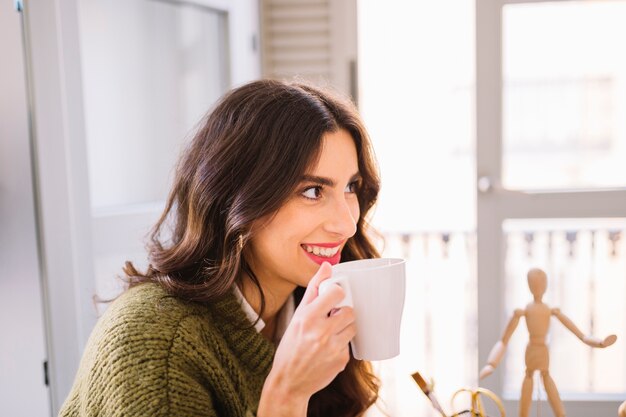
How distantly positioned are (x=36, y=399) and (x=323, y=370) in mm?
926

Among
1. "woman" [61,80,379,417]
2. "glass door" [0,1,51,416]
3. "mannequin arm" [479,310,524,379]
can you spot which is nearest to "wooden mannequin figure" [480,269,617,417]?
"mannequin arm" [479,310,524,379]

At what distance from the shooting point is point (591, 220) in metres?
2.09

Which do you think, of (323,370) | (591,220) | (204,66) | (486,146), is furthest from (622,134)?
(323,370)

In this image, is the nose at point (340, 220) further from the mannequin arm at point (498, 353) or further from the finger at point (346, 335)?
the mannequin arm at point (498, 353)

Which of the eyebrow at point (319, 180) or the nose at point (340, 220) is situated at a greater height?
the eyebrow at point (319, 180)

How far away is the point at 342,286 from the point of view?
31.1 inches

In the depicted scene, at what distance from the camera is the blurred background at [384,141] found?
56.6 inches

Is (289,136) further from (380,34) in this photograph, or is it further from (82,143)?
(380,34)

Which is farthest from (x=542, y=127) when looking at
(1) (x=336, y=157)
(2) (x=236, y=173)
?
(2) (x=236, y=173)

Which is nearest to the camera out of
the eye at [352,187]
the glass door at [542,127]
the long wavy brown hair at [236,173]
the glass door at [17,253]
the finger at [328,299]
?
the finger at [328,299]

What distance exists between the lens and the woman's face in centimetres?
97

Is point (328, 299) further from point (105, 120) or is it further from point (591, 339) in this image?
point (105, 120)

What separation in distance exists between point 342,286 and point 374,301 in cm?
5

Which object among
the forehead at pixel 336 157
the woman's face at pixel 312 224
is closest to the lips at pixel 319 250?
the woman's face at pixel 312 224
